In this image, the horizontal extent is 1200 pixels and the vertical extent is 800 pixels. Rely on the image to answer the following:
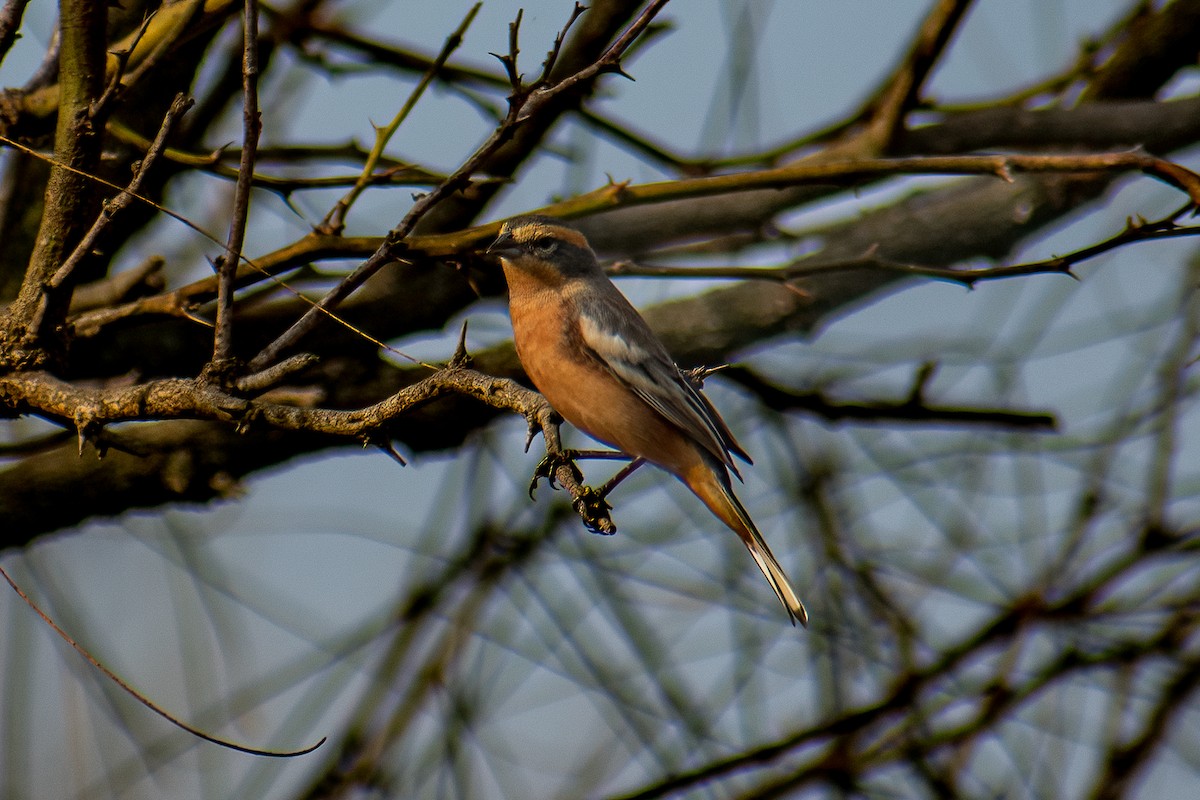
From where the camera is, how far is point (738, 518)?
3.78 m

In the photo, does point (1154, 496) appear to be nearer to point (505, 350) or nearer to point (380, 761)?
point (505, 350)

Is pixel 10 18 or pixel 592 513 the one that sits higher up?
pixel 10 18

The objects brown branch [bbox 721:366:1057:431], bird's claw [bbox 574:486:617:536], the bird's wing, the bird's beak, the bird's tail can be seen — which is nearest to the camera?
bird's claw [bbox 574:486:617:536]

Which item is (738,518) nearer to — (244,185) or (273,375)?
(273,375)

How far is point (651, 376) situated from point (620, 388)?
14cm

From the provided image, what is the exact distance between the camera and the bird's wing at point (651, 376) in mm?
3762

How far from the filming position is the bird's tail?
3613 millimetres

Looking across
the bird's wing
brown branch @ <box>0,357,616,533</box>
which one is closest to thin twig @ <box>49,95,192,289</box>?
brown branch @ <box>0,357,616,533</box>

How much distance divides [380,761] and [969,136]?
408 centimetres

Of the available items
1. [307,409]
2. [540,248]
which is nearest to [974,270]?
[540,248]

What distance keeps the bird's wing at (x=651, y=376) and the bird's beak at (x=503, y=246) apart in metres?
0.33

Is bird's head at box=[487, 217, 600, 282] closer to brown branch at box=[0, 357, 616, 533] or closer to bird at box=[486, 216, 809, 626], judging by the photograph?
bird at box=[486, 216, 809, 626]

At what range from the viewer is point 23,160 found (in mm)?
4527

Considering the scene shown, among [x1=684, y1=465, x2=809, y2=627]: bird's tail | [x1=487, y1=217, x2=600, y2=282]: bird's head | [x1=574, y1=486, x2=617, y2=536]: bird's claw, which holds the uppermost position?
[x1=487, y1=217, x2=600, y2=282]: bird's head
